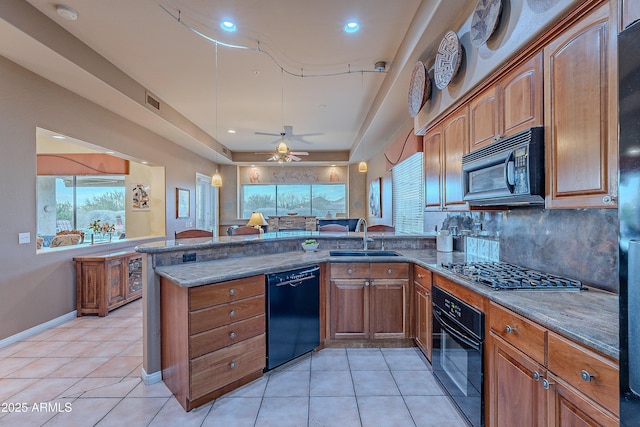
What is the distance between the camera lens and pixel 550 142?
1431 mm

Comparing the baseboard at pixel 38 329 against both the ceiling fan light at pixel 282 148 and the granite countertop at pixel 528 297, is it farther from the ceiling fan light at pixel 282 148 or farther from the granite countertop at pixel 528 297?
the ceiling fan light at pixel 282 148

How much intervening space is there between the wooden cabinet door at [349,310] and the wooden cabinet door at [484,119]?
1.61 metres

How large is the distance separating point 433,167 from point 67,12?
3793 mm

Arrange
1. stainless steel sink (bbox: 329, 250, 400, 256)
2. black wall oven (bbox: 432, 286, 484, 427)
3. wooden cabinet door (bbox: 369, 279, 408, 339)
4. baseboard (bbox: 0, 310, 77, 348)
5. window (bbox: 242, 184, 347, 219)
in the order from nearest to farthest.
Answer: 1. black wall oven (bbox: 432, 286, 484, 427)
2. wooden cabinet door (bbox: 369, 279, 408, 339)
3. baseboard (bbox: 0, 310, 77, 348)
4. stainless steel sink (bbox: 329, 250, 400, 256)
5. window (bbox: 242, 184, 347, 219)

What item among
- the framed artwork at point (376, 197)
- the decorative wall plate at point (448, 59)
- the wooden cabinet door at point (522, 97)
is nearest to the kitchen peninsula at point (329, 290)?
the wooden cabinet door at point (522, 97)

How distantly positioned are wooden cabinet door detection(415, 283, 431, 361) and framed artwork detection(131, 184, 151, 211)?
5745 mm

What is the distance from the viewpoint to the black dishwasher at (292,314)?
232 cm

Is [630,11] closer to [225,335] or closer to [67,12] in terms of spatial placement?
[225,335]

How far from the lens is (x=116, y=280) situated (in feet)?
12.9

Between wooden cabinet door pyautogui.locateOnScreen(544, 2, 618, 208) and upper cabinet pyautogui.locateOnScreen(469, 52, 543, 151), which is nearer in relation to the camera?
wooden cabinet door pyautogui.locateOnScreen(544, 2, 618, 208)

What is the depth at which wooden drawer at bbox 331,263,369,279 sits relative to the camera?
9.05ft

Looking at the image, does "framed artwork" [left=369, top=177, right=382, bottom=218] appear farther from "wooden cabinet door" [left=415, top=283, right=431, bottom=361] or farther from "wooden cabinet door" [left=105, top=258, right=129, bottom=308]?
"wooden cabinet door" [left=105, top=258, right=129, bottom=308]

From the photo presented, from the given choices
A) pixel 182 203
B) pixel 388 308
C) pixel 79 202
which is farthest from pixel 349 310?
pixel 79 202

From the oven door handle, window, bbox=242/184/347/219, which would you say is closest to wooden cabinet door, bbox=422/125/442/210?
the oven door handle
